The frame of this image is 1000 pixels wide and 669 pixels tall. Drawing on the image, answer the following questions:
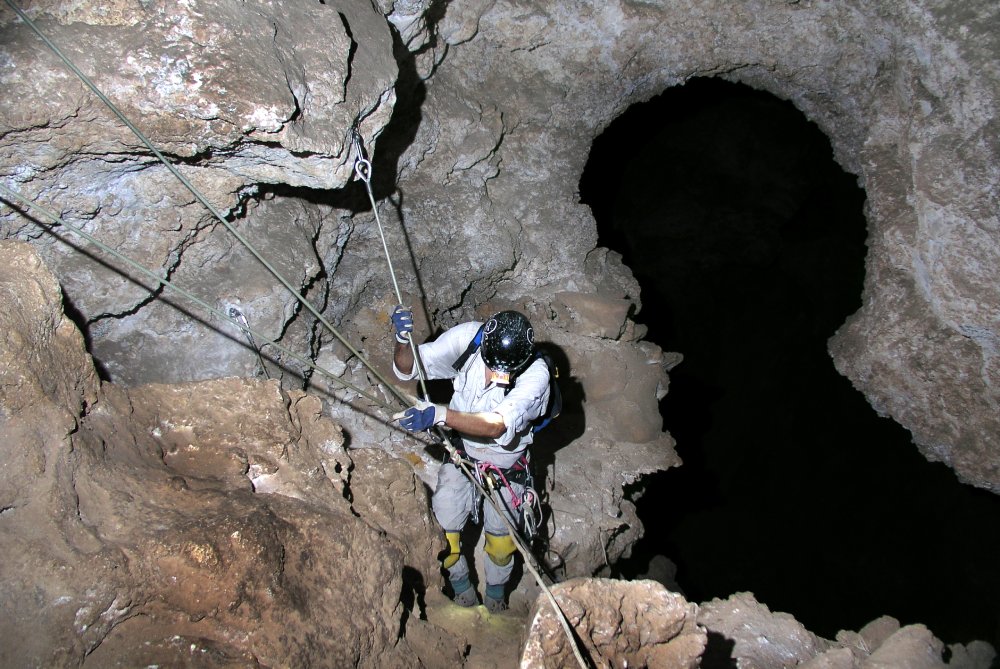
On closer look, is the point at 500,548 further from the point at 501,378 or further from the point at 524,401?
the point at 501,378

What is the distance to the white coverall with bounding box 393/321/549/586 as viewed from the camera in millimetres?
3158

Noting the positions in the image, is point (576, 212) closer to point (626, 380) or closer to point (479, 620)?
point (626, 380)

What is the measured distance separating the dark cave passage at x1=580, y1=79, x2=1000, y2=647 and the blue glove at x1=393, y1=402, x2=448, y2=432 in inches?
176

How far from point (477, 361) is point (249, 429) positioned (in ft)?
3.82

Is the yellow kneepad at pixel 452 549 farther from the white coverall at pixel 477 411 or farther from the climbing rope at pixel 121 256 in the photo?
the climbing rope at pixel 121 256

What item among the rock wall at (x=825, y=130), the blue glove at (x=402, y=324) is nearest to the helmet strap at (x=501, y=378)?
the blue glove at (x=402, y=324)

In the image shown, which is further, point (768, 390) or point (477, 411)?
point (768, 390)

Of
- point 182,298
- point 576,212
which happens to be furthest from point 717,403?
point 182,298

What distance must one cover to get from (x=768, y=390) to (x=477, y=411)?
6874 millimetres

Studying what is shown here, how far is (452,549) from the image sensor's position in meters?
3.76

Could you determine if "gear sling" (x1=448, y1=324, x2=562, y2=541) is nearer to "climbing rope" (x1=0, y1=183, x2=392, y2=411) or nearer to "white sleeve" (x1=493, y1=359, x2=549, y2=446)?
"white sleeve" (x1=493, y1=359, x2=549, y2=446)

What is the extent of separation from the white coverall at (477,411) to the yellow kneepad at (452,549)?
3 centimetres

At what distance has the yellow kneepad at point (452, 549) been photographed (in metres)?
3.75

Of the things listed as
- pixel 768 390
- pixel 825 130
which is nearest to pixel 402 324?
pixel 825 130
